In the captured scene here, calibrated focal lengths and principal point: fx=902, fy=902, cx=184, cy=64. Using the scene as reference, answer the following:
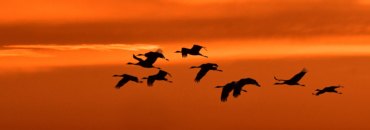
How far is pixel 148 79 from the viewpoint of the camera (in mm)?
83875

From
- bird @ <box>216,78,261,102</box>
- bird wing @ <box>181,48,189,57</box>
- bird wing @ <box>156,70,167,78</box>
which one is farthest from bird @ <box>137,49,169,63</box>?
bird @ <box>216,78,261,102</box>

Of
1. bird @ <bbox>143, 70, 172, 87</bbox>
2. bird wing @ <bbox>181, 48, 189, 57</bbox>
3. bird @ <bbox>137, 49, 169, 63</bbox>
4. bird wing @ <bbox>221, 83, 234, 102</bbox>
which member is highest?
bird wing @ <bbox>181, 48, 189, 57</bbox>

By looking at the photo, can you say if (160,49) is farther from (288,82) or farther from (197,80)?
(288,82)

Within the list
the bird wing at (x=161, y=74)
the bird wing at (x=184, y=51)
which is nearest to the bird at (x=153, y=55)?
the bird wing at (x=184, y=51)

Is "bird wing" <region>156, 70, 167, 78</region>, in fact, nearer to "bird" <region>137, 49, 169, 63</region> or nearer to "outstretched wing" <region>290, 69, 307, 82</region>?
"bird" <region>137, 49, 169, 63</region>

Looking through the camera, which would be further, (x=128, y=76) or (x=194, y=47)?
(x=128, y=76)

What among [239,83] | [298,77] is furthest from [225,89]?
[298,77]

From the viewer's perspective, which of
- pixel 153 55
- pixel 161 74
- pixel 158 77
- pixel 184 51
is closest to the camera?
pixel 184 51

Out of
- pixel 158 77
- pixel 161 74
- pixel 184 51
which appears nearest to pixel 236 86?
pixel 184 51

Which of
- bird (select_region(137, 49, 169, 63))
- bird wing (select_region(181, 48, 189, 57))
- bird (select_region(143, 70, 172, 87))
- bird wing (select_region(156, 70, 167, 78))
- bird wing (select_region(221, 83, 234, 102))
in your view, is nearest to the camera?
bird (select_region(137, 49, 169, 63))

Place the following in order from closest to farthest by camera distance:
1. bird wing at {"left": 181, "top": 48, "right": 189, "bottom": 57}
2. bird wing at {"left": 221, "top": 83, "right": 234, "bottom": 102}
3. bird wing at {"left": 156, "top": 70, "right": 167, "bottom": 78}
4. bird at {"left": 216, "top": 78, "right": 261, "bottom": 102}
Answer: bird wing at {"left": 181, "top": 48, "right": 189, "bottom": 57} → bird at {"left": 216, "top": 78, "right": 261, "bottom": 102} → bird wing at {"left": 221, "top": 83, "right": 234, "bottom": 102} → bird wing at {"left": 156, "top": 70, "right": 167, "bottom": 78}

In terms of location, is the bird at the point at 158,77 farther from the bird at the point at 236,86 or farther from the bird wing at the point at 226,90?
the bird at the point at 236,86

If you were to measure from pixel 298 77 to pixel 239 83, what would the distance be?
563 centimetres

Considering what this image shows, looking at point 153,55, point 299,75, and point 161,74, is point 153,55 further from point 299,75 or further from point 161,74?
point 299,75
